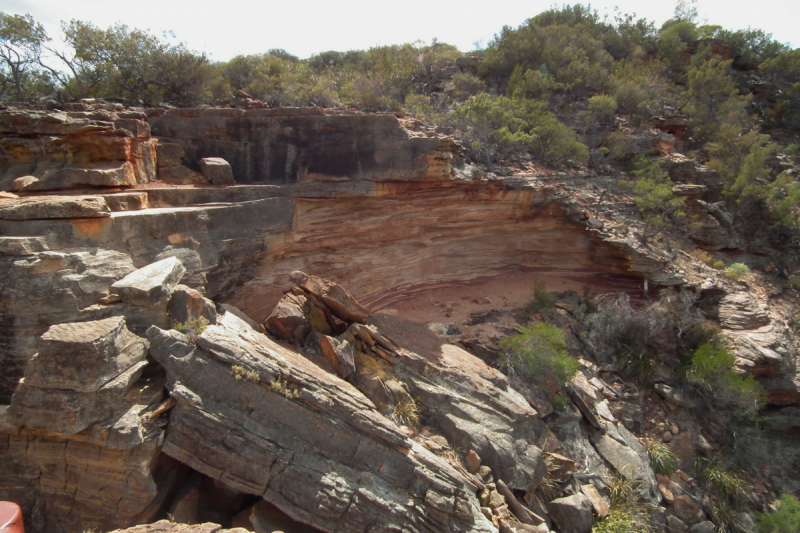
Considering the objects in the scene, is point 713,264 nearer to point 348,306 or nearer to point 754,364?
point 754,364

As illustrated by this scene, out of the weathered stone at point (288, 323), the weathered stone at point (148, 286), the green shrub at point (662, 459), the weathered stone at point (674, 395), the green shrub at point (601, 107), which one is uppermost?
the green shrub at point (601, 107)

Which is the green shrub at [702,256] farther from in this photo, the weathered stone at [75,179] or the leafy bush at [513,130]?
the weathered stone at [75,179]

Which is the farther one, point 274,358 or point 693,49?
point 693,49

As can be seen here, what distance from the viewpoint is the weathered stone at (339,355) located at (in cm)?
710

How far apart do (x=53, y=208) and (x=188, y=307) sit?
104 inches

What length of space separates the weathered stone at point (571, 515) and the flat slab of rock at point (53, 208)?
9.25 m

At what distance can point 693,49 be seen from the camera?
24516 mm

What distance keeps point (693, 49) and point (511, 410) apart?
28.3 metres

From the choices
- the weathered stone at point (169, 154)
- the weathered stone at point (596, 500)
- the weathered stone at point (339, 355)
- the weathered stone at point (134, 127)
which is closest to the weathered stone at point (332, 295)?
the weathered stone at point (339, 355)

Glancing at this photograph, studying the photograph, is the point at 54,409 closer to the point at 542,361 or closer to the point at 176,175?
the point at 176,175

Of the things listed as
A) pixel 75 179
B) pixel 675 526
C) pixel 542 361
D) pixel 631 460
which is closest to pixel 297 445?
pixel 542 361

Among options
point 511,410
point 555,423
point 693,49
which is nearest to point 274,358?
point 511,410

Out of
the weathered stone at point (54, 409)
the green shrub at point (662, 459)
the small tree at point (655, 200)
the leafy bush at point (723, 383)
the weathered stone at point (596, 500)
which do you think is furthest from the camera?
the small tree at point (655, 200)

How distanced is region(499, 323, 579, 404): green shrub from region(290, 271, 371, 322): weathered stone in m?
3.83
